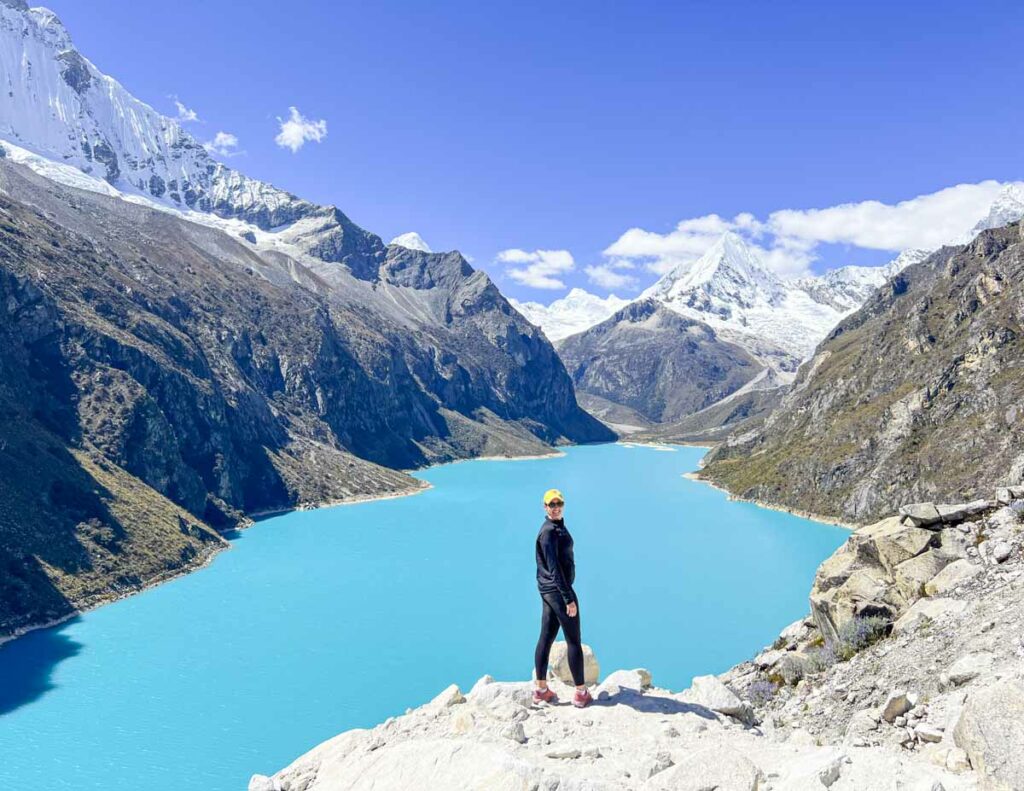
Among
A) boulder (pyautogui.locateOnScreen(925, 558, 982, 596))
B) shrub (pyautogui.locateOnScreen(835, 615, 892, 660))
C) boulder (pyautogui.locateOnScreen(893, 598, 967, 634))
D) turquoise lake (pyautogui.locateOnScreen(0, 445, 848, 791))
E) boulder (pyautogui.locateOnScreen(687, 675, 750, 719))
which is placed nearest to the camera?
boulder (pyautogui.locateOnScreen(687, 675, 750, 719))

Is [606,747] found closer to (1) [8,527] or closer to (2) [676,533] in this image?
(1) [8,527]

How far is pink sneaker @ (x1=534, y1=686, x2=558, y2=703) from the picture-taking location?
44.4 ft

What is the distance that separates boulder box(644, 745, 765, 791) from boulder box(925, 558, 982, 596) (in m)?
11.4

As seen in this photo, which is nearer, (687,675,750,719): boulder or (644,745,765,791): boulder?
(644,745,765,791): boulder

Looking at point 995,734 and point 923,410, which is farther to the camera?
point 923,410

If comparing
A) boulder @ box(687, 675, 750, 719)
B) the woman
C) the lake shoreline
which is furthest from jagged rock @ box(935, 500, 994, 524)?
the lake shoreline

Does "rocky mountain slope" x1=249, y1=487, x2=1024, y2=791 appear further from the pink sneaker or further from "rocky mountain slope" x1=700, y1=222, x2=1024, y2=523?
"rocky mountain slope" x1=700, y1=222, x2=1024, y2=523

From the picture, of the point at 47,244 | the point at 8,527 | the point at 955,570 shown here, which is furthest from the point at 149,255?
the point at 955,570

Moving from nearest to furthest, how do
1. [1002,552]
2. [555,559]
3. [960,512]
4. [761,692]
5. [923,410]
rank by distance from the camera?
1. [555,559]
2. [1002,552]
3. [761,692]
4. [960,512]
5. [923,410]

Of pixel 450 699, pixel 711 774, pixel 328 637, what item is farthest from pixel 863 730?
pixel 328 637

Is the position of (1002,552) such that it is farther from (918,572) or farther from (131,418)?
(131,418)

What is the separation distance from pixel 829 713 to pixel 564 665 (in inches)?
232

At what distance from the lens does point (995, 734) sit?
324 inches

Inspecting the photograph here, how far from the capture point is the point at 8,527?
222 feet
